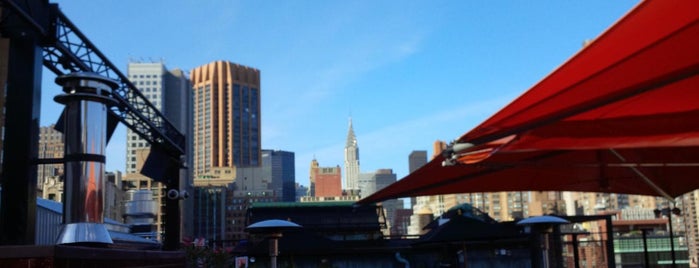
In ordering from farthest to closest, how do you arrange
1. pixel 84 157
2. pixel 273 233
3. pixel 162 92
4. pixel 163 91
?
pixel 163 91 < pixel 162 92 < pixel 273 233 < pixel 84 157

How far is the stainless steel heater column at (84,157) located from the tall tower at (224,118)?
173 m

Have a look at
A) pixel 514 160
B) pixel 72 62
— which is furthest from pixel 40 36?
pixel 514 160

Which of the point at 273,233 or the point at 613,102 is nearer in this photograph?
the point at 613,102

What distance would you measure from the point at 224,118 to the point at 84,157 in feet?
576

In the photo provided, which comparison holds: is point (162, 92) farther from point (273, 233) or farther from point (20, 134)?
point (20, 134)

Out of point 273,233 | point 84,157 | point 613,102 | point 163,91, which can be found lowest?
point 273,233

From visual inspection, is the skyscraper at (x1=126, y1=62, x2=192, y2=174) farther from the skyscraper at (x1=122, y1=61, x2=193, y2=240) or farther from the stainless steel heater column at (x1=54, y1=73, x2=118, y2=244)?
the stainless steel heater column at (x1=54, y1=73, x2=118, y2=244)

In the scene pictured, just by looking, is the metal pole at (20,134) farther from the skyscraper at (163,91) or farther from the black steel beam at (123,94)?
the skyscraper at (163,91)

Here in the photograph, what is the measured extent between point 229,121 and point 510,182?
177 meters

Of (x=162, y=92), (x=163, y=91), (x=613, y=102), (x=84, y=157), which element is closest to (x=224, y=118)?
(x=163, y=91)

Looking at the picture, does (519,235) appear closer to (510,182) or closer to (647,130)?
(510,182)

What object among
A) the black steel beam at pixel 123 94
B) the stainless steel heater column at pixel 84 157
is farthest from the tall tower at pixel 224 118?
the stainless steel heater column at pixel 84 157

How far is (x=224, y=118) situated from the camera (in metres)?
180

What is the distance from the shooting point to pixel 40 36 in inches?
373
